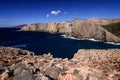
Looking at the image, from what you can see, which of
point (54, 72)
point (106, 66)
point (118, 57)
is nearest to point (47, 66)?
point (54, 72)

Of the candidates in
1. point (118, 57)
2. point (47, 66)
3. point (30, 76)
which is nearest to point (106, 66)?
point (118, 57)

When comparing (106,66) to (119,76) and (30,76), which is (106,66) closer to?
(119,76)

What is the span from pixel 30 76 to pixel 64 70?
3.77m

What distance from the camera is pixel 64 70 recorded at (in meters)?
22.3

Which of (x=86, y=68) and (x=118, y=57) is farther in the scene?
(x=118, y=57)

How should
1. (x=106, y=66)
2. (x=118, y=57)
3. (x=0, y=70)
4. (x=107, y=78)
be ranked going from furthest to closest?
(x=118, y=57), (x=106, y=66), (x=0, y=70), (x=107, y=78)

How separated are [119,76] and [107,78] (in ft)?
4.39

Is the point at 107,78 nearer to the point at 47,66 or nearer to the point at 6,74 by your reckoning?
the point at 47,66

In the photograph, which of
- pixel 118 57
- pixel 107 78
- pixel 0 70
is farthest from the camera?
pixel 118 57

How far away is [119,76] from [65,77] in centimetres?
530

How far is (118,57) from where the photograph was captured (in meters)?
27.0

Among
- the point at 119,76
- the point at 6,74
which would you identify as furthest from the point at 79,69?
the point at 6,74

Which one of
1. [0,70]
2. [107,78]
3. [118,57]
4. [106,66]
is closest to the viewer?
[107,78]

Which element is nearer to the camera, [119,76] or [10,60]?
[119,76]
